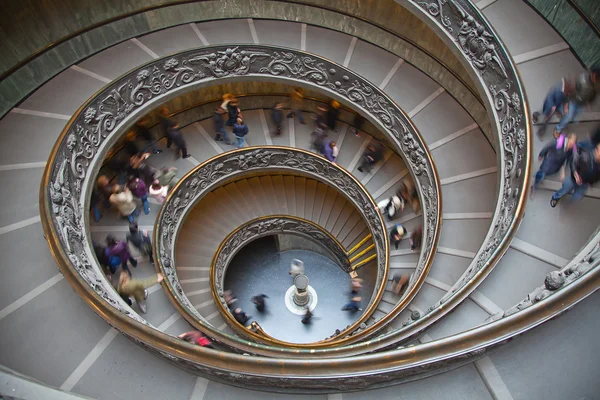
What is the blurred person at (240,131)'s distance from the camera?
1166 cm

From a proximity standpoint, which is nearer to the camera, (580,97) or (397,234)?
(580,97)

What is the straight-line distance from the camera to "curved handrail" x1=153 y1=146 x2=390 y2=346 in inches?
390

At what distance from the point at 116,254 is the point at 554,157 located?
341 inches

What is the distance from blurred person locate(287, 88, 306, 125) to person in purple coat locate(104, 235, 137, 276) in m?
6.90

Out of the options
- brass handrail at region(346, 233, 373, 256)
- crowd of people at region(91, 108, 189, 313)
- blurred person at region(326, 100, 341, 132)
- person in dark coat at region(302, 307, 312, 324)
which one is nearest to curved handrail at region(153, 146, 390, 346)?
crowd of people at region(91, 108, 189, 313)

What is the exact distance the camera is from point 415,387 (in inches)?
162

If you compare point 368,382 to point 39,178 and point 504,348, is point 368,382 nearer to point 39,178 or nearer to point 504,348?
point 504,348

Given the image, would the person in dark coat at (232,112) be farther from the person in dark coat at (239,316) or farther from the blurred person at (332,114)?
the person in dark coat at (239,316)

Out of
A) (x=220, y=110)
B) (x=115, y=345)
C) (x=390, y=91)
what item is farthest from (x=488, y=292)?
(x=220, y=110)

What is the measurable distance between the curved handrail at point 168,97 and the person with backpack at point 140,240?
1701 millimetres

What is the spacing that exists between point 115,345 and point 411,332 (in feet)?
13.0

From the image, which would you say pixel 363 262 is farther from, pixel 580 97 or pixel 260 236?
pixel 580 97

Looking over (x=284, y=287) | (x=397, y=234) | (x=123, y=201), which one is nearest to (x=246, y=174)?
(x=284, y=287)

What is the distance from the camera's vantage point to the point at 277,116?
1226 centimetres
